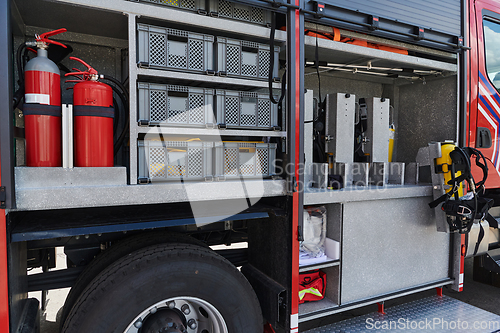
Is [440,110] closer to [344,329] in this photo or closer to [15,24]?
[344,329]

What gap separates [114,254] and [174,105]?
915 mm

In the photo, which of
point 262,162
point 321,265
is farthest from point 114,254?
point 321,265

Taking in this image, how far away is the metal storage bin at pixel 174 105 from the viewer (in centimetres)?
159

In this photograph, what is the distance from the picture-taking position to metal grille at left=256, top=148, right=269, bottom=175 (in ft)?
6.16

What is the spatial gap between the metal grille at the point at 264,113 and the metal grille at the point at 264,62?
163 millimetres

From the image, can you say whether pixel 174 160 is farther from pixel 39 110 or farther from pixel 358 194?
pixel 358 194

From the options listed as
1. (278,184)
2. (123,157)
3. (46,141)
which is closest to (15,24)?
(46,141)

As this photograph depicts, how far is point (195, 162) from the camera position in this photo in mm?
1702

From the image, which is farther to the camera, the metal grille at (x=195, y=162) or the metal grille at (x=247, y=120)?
the metal grille at (x=247, y=120)

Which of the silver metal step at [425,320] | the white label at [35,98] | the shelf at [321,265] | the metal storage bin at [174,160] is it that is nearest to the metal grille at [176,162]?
the metal storage bin at [174,160]

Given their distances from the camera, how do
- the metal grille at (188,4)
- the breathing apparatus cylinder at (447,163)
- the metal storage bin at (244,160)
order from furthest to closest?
the breathing apparatus cylinder at (447,163) < the metal storage bin at (244,160) < the metal grille at (188,4)

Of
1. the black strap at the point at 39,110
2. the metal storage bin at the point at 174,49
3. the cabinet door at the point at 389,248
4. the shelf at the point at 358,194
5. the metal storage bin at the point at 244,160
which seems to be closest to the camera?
the black strap at the point at 39,110

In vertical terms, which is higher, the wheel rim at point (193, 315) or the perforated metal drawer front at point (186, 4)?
the perforated metal drawer front at point (186, 4)

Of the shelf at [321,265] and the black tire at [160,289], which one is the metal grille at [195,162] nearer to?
the black tire at [160,289]
